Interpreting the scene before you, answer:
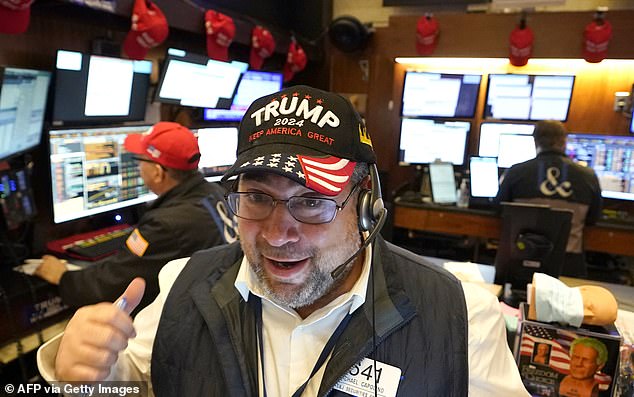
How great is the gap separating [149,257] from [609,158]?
375 cm

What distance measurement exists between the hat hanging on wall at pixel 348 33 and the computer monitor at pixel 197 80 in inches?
52.5

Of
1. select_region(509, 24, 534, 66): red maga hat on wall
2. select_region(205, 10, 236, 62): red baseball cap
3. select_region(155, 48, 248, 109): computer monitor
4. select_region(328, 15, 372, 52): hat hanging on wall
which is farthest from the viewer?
select_region(328, 15, 372, 52): hat hanging on wall

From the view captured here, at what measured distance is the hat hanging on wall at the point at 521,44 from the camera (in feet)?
12.5

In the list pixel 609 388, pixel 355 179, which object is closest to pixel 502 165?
pixel 609 388

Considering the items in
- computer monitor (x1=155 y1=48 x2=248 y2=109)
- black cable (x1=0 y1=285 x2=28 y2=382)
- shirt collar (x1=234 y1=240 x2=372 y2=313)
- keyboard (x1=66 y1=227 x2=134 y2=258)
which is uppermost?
computer monitor (x1=155 y1=48 x2=248 y2=109)

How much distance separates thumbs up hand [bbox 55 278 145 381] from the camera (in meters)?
0.82

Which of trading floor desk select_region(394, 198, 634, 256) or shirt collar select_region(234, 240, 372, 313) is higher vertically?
shirt collar select_region(234, 240, 372, 313)

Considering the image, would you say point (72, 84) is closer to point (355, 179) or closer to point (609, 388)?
point (355, 179)

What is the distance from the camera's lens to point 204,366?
3.41ft

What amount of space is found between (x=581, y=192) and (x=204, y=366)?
3.13 metres

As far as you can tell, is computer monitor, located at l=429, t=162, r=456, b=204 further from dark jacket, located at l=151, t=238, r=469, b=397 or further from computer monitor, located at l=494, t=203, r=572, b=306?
dark jacket, located at l=151, t=238, r=469, b=397


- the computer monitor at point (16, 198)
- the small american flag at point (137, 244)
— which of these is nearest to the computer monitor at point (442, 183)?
the small american flag at point (137, 244)

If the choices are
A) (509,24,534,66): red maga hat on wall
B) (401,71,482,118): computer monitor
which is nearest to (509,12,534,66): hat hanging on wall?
(509,24,534,66): red maga hat on wall

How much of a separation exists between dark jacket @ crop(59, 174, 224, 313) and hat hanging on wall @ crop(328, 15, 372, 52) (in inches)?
121
